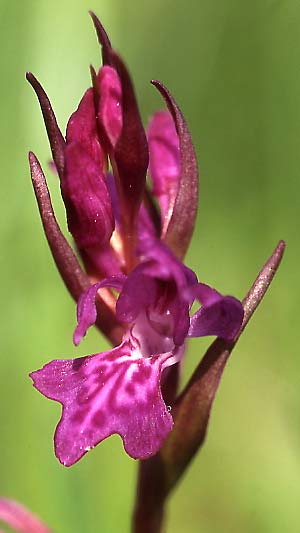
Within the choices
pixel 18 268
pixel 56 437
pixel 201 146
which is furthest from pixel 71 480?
pixel 201 146

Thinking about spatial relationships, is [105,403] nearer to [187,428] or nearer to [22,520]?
[187,428]

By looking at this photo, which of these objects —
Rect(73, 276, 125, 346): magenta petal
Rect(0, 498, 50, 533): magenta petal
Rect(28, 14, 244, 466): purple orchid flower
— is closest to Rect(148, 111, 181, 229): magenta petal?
Rect(28, 14, 244, 466): purple orchid flower

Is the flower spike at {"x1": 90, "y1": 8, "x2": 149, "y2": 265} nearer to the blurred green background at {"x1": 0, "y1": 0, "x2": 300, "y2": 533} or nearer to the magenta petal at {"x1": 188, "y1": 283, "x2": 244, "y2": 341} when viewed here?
the magenta petal at {"x1": 188, "y1": 283, "x2": 244, "y2": 341}

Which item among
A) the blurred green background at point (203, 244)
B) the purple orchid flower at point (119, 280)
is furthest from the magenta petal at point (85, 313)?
the blurred green background at point (203, 244)

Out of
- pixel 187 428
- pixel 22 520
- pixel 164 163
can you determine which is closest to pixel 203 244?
pixel 164 163

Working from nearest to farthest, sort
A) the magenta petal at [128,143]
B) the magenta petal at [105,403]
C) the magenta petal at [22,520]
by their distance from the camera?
the magenta petal at [105,403] < the magenta petal at [128,143] < the magenta petal at [22,520]

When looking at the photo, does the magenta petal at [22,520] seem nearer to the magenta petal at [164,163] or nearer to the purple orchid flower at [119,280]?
the purple orchid flower at [119,280]

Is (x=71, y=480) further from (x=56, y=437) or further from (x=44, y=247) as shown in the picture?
(x=56, y=437)
